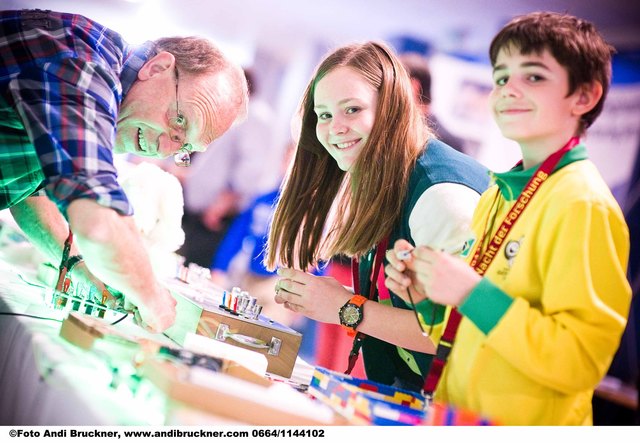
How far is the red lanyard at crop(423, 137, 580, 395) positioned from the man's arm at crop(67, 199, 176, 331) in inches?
24.6

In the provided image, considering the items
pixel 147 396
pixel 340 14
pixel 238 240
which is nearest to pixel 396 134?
pixel 147 396

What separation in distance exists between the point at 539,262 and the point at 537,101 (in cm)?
31

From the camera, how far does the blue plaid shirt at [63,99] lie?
4.18 feet

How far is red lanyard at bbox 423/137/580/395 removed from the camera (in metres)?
1.17

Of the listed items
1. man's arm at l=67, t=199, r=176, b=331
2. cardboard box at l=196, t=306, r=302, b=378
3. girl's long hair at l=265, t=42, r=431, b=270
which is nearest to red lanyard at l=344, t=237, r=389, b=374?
girl's long hair at l=265, t=42, r=431, b=270

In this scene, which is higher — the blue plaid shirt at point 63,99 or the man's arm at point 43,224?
the blue plaid shirt at point 63,99

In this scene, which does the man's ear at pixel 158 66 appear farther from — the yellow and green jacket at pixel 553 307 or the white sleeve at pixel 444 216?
the yellow and green jacket at pixel 553 307

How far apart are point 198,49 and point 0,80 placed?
552 millimetres

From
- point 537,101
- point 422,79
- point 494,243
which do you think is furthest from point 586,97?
point 422,79

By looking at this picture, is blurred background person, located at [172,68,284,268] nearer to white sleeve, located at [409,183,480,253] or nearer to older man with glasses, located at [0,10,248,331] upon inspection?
older man with glasses, located at [0,10,248,331]

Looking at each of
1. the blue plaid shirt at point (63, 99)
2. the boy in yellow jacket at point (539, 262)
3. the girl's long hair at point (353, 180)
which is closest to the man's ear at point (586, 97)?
the boy in yellow jacket at point (539, 262)

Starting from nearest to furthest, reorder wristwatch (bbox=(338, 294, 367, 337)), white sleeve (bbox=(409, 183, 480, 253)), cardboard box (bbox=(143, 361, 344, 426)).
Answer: cardboard box (bbox=(143, 361, 344, 426)) → white sleeve (bbox=(409, 183, 480, 253)) → wristwatch (bbox=(338, 294, 367, 337))

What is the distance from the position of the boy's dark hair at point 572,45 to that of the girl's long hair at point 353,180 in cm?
50

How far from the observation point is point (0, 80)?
4.80ft
